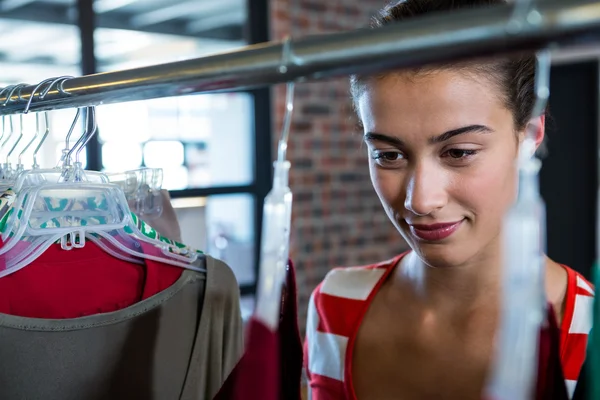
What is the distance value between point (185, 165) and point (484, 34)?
A: 2.94 metres

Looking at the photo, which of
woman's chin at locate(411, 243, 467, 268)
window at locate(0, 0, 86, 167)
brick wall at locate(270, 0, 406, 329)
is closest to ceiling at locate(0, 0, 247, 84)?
window at locate(0, 0, 86, 167)

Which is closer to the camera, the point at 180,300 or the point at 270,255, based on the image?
the point at 270,255

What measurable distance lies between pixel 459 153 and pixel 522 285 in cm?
45

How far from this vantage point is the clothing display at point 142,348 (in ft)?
2.56

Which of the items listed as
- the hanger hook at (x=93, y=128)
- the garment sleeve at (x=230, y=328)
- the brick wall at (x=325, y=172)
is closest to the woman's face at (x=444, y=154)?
the garment sleeve at (x=230, y=328)

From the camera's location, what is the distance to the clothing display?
0.78 m

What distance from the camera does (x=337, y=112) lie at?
11.3 ft

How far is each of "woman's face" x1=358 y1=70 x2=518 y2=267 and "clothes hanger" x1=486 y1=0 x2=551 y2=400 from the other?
1.28 feet

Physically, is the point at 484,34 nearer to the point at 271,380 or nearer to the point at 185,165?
the point at 271,380

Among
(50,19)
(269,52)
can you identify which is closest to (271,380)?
(269,52)

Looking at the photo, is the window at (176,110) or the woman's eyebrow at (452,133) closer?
the woman's eyebrow at (452,133)

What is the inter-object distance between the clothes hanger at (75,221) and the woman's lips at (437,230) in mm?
321

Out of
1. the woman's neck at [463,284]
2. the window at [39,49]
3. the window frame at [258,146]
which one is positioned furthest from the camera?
the window frame at [258,146]

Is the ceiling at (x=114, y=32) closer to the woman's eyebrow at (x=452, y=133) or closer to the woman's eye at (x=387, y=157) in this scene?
the woman's eye at (x=387, y=157)
